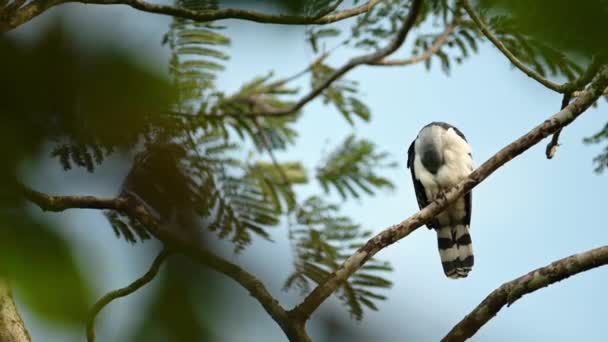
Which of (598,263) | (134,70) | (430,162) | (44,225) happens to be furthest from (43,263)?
(430,162)

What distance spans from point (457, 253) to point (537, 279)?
13.0ft

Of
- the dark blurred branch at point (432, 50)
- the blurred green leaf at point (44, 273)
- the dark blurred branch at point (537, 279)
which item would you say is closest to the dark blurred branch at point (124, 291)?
the blurred green leaf at point (44, 273)

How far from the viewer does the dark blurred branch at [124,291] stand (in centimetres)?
52

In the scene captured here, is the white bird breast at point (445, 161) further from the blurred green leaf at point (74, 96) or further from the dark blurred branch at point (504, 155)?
the blurred green leaf at point (74, 96)

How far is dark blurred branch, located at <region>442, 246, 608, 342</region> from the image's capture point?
3.18m

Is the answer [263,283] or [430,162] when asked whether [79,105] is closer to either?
[263,283]

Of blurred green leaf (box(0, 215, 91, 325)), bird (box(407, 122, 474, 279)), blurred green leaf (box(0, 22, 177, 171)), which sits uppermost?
blurred green leaf (box(0, 22, 177, 171))

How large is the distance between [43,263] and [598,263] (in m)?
3.07

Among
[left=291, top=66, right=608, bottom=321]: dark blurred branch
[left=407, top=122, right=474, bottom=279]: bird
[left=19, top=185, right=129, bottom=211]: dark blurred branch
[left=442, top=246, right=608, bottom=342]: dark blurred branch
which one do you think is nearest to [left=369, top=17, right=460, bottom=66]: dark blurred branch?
[left=407, top=122, right=474, bottom=279]: bird

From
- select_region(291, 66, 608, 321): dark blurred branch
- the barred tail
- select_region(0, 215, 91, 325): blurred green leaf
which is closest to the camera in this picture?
select_region(0, 215, 91, 325): blurred green leaf

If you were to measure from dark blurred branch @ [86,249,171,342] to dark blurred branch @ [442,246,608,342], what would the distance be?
2.71 metres

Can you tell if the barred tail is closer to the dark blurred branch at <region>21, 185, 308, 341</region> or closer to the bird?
the bird

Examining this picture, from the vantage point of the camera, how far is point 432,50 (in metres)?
7.38

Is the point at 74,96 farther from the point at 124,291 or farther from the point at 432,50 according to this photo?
the point at 432,50
